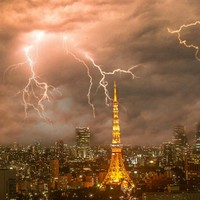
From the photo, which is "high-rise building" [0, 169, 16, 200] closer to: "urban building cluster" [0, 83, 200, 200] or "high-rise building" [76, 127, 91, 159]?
"urban building cluster" [0, 83, 200, 200]

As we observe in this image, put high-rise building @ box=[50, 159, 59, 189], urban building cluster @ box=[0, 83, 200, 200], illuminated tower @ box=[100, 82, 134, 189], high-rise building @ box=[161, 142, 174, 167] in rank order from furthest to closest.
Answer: high-rise building @ box=[161, 142, 174, 167] → high-rise building @ box=[50, 159, 59, 189] → illuminated tower @ box=[100, 82, 134, 189] → urban building cluster @ box=[0, 83, 200, 200]

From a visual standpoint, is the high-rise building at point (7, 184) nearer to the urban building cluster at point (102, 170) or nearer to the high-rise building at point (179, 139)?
the urban building cluster at point (102, 170)

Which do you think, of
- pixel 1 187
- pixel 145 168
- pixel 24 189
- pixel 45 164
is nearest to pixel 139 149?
pixel 145 168

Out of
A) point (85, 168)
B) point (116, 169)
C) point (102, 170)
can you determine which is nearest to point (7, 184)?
point (116, 169)

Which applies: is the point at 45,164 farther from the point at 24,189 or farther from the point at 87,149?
the point at 24,189

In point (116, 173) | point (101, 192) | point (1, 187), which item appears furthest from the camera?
point (116, 173)

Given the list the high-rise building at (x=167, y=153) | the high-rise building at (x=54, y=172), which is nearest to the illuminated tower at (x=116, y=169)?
the high-rise building at (x=54, y=172)

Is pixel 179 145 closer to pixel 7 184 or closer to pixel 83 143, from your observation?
pixel 83 143

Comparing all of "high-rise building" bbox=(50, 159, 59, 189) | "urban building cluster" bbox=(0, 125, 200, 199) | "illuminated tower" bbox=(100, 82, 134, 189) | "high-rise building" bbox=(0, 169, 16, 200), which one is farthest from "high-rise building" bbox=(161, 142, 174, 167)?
"high-rise building" bbox=(0, 169, 16, 200)
